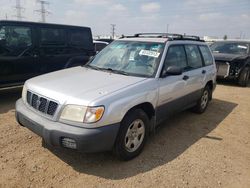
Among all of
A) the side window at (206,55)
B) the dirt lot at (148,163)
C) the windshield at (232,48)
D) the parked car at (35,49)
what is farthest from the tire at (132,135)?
the windshield at (232,48)

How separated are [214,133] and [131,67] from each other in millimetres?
2148

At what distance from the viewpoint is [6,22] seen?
5.96 m

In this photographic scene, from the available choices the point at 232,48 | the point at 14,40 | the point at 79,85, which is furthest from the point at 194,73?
the point at 232,48

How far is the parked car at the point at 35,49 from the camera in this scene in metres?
6.05

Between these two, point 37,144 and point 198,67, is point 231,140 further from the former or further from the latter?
point 37,144

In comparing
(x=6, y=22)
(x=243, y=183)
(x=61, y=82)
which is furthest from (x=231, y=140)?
(x=6, y=22)

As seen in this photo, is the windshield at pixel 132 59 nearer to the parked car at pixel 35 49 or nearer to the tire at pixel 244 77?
the parked car at pixel 35 49

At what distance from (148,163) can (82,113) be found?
1286 mm

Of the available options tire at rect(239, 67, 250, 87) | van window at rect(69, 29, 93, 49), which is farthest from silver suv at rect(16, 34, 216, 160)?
tire at rect(239, 67, 250, 87)

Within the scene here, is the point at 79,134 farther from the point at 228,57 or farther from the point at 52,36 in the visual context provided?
the point at 228,57

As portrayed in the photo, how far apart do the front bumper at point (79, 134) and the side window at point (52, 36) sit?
12.8 ft

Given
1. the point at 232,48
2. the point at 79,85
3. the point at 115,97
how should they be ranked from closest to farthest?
the point at 115,97, the point at 79,85, the point at 232,48

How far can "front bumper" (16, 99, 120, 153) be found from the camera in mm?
2965

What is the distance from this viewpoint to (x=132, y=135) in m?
3.64
